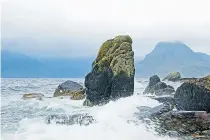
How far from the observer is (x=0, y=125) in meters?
23.5

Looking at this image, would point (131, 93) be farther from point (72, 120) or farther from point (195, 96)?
point (72, 120)

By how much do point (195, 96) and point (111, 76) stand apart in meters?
14.0

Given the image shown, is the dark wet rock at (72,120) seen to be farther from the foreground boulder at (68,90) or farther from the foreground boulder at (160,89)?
the foreground boulder at (160,89)

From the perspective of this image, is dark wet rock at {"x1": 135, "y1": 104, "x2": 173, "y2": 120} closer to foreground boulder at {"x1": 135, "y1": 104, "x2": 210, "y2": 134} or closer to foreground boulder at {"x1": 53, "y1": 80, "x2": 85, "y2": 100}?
foreground boulder at {"x1": 135, "y1": 104, "x2": 210, "y2": 134}

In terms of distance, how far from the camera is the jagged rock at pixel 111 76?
36.3 m

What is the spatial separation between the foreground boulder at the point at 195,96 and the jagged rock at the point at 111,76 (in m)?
11.0

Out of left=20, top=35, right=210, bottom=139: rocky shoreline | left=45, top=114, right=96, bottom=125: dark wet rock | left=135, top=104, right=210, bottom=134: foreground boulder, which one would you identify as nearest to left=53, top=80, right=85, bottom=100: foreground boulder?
left=20, top=35, right=210, bottom=139: rocky shoreline

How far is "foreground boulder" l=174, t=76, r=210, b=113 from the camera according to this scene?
79.5 feet

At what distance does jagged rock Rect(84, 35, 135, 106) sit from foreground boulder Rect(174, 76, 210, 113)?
11016mm

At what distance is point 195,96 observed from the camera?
970 inches

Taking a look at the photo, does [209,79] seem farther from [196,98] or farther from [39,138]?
[39,138]

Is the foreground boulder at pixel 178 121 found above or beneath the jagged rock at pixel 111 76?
beneath

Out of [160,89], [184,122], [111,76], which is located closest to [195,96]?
[184,122]

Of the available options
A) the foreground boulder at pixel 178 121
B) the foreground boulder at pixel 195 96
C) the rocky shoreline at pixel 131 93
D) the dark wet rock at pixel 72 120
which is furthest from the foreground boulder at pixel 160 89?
the dark wet rock at pixel 72 120
